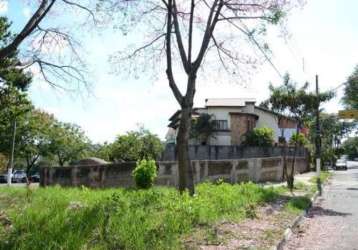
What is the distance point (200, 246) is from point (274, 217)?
5.40 m

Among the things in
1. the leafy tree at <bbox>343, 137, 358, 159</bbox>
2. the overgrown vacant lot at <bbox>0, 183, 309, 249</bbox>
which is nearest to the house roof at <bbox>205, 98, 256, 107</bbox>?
the overgrown vacant lot at <bbox>0, 183, 309, 249</bbox>

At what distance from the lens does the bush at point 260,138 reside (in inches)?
2211

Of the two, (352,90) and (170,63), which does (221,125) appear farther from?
(170,63)

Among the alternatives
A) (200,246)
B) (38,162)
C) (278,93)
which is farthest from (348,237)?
(38,162)

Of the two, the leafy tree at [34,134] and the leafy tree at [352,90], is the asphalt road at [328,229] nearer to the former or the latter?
the leafy tree at [352,90]

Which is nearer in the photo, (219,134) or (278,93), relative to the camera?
(278,93)

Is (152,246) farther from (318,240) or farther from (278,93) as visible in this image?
(278,93)

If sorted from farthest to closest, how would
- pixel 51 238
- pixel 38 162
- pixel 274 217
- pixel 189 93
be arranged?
pixel 38 162 → pixel 189 93 → pixel 274 217 → pixel 51 238

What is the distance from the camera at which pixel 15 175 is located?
210ft

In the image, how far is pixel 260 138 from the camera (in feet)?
185

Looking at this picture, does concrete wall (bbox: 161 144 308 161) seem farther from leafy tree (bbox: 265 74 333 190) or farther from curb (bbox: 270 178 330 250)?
curb (bbox: 270 178 330 250)

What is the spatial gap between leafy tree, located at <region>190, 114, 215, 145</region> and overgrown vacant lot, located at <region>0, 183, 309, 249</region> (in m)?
45.6

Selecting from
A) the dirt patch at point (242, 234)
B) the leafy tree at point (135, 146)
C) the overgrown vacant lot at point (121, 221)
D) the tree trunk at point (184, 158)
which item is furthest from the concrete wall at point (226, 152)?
the dirt patch at point (242, 234)

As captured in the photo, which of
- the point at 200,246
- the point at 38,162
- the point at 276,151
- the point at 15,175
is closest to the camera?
the point at 200,246
